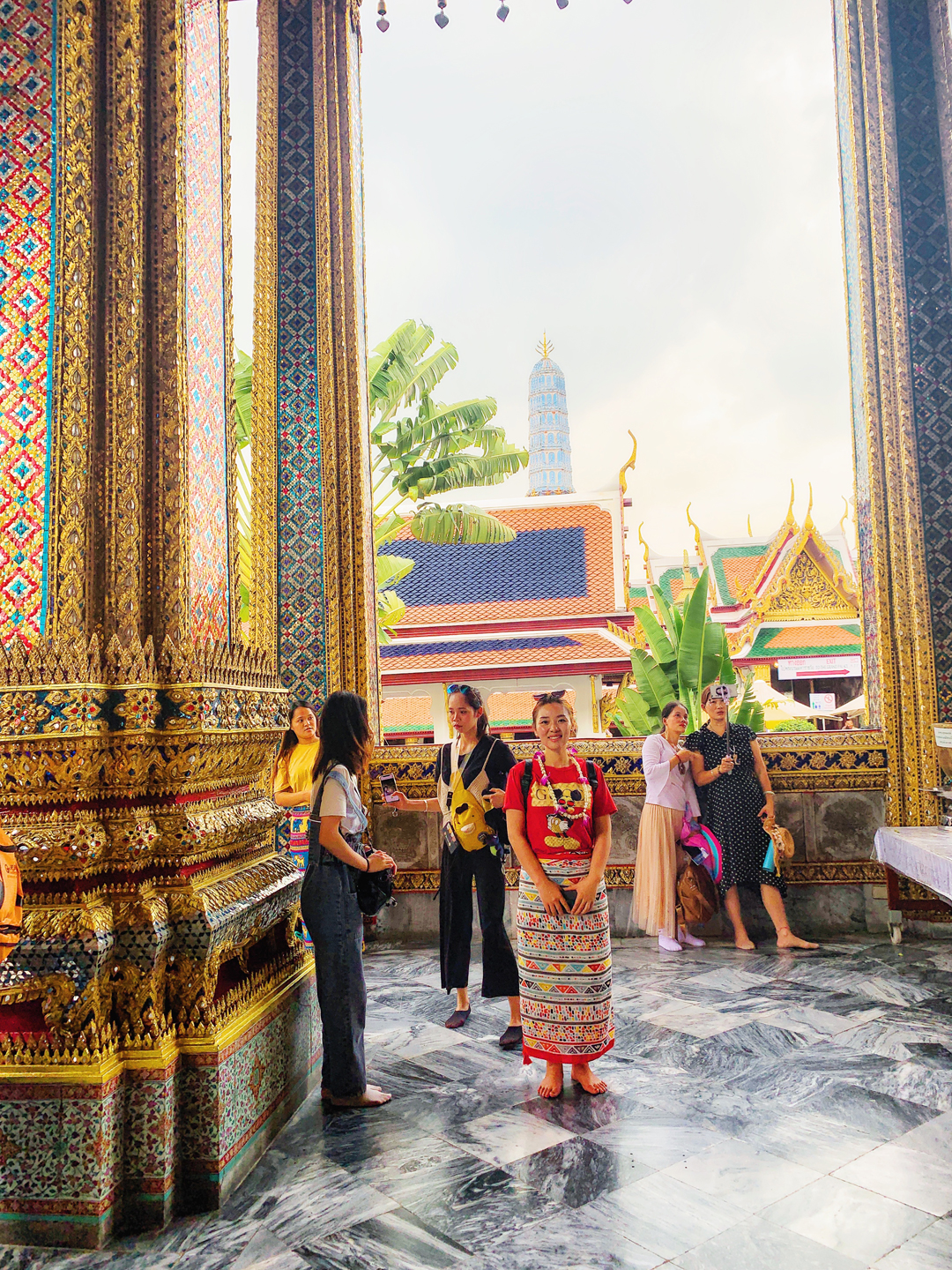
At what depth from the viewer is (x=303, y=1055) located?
10.2 feet

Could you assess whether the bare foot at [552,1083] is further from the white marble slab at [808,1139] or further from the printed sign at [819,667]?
the printed sign at [819,667]

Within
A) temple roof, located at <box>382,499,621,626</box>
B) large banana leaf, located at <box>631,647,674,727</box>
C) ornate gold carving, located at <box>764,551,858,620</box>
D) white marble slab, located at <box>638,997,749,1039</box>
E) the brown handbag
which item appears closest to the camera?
white marble slab, located at <box>638,997,749,1039</box>

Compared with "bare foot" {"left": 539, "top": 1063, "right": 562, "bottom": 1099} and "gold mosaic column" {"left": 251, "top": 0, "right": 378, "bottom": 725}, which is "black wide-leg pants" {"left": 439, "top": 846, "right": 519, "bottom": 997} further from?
"gold mosaic column" {"left": 251, "top": 0, "right": 378, "bottom": 725}

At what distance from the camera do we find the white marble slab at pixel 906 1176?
7.45 ft

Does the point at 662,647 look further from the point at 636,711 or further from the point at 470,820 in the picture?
the point at 470,820

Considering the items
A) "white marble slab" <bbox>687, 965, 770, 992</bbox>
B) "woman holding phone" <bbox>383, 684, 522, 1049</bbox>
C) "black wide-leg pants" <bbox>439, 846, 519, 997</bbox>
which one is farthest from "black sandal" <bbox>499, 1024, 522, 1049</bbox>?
"white marble slab" <bbox>687, 965, 770, 992</bbox>

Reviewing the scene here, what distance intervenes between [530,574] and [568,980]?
464 inches

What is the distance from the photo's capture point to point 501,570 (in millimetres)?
14766

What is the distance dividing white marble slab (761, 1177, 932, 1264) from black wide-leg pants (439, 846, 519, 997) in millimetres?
1484

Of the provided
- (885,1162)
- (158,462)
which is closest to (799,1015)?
(885,1162)

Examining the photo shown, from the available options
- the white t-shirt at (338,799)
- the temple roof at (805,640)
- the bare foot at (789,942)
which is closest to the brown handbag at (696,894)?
the bare foot at (789,942)

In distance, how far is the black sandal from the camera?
3531 millimetres

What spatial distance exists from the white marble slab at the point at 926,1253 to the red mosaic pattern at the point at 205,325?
2.37 m

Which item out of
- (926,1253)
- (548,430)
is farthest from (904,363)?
(548,430)
